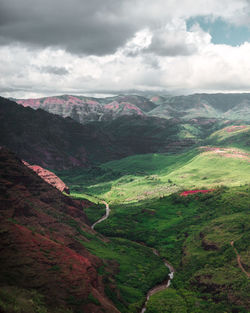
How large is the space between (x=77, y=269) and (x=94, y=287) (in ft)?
26.0

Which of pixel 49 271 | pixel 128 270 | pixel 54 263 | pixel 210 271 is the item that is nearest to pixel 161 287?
pixel 128 270

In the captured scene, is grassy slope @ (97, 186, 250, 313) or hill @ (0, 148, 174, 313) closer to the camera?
hill @ (0, 148, 174, 313)

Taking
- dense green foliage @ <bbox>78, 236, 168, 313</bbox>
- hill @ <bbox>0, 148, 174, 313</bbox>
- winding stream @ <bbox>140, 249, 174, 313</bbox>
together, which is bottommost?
winding stream @ <bbox>140, 249, 174, 313</bbox>

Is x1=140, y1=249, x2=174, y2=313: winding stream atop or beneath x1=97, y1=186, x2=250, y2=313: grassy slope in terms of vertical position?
beneath

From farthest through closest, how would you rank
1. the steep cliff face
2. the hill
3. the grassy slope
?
the grassy slope
the steep cliff face
the hill

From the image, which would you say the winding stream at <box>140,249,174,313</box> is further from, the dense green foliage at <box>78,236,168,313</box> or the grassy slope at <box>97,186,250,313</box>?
the grassy slope at <box>97,186,250,313</box>

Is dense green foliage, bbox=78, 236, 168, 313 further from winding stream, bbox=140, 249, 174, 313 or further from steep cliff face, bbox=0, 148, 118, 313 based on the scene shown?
steep cliff face, bbox=0, 148, 118, 313

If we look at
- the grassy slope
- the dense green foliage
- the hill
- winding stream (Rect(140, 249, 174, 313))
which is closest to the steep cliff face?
the hill

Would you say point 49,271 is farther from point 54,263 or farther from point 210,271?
point 210,271

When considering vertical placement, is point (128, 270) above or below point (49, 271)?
below

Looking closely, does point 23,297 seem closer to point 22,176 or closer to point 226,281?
point 226,281

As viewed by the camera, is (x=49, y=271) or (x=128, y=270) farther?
(x=128, y=270)

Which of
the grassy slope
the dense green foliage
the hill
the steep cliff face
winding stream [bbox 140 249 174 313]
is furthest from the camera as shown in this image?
winding stream [bbox 140 249 174 313]

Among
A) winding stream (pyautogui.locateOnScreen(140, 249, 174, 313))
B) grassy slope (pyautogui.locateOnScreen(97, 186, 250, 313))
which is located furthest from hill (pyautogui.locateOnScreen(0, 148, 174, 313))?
grassy slope (pyautogui.locateOnScreen(97, 186, 250, 313))
